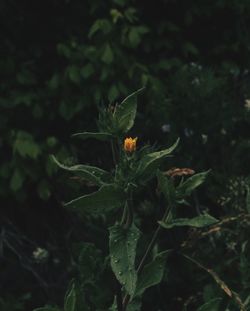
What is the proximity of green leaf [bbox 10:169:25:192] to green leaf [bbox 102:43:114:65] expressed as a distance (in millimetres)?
767

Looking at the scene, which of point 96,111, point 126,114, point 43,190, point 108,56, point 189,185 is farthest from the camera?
point 96,111

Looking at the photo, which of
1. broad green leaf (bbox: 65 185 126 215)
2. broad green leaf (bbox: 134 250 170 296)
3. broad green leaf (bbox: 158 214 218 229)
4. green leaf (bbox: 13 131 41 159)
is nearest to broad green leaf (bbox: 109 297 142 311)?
broad green leaf (bbox: 134 250 170 296)

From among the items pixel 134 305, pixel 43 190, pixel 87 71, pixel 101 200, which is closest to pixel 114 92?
pixel 87 71

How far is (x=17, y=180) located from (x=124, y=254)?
81.1 inches

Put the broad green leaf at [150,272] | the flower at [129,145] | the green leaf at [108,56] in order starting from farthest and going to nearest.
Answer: the green leaf at [108,56], the broad green leaf at [150,272], the flower at [129,145]

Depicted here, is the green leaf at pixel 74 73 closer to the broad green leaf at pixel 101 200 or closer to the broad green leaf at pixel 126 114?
the broad green leaf at pixel 126 114

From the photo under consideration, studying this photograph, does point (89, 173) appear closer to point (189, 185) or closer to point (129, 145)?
point (129, 145)

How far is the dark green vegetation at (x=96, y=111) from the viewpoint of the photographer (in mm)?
3449

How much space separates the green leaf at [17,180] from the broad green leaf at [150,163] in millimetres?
2033

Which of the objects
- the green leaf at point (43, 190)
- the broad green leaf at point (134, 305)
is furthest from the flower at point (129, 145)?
the green leaf at point (43, 190)

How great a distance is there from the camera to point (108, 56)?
13.0ft

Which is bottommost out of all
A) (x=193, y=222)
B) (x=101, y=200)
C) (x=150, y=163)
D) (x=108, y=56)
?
(x=108, y=56)

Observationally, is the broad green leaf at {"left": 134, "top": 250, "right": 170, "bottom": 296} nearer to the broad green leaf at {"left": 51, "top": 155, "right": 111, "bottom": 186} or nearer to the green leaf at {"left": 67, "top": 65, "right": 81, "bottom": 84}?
the broad green leaf at {"left": 51, "top": 155, "right": 111, "bottom": 186}

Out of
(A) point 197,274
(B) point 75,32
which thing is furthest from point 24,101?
(A) point 197,274
